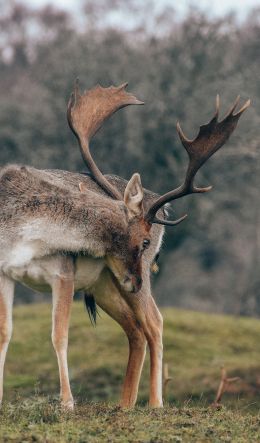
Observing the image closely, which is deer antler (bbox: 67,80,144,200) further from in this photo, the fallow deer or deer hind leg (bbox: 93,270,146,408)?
deer hind leg (bbox: 93,270,146,408)

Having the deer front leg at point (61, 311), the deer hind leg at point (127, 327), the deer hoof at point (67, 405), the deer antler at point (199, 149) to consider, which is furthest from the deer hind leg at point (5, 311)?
the deer antler at point (199, 149)

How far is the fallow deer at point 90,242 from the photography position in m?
12.2

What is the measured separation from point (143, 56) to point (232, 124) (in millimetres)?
27560

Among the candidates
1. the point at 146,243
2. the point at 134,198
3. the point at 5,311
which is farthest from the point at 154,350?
the point at 5,311

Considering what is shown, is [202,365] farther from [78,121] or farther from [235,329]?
[78,121]

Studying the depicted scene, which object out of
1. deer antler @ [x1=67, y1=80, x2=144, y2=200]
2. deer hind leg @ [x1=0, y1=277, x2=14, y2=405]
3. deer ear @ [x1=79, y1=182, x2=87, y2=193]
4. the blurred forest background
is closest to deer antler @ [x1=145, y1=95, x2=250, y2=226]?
deer ear @ [x1=79, y1=182, x2=87, y2=193]

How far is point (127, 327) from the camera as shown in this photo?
44.2 ft

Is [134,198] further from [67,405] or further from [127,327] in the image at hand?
[67,405]

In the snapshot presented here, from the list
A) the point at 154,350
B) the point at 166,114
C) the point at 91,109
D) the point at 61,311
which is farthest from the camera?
the point at 166,114

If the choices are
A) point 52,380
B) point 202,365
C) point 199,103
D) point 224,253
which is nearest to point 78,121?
point 52,380

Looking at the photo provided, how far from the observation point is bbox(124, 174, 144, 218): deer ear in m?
12.8

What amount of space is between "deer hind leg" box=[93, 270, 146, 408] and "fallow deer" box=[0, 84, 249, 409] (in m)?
0.01

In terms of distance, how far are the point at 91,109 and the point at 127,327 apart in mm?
2852

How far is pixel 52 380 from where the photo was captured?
2031 centimetres
